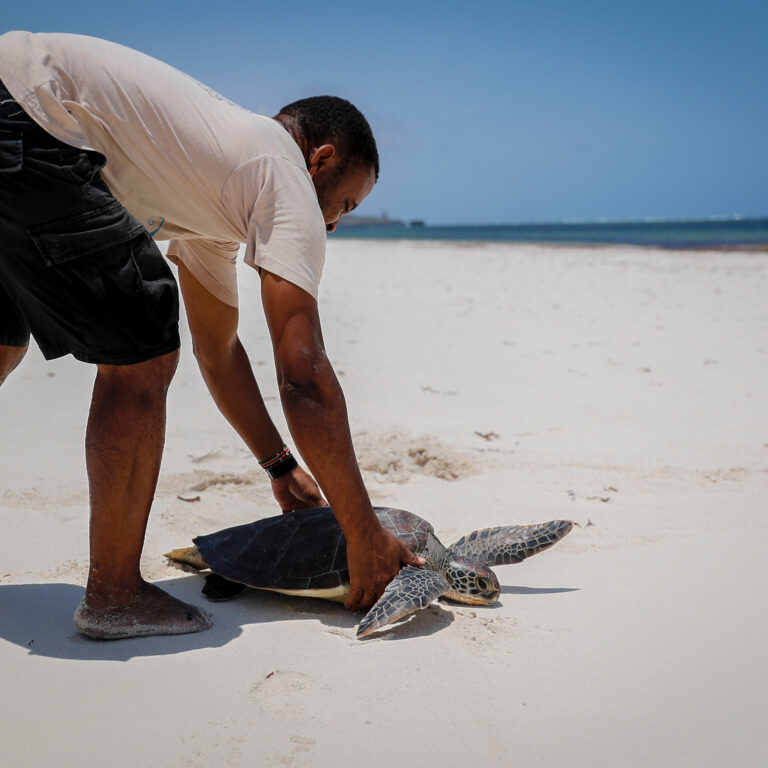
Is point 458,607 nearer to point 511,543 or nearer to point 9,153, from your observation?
point 511,543

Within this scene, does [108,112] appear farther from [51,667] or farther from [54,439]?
[54,439]

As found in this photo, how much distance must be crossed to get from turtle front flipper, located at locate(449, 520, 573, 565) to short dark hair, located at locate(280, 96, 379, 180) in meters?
1.28

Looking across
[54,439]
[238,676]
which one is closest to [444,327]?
[54,439]

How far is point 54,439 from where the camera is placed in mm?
3447

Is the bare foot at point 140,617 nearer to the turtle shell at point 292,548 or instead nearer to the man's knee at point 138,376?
the turtle shell at point 292,548

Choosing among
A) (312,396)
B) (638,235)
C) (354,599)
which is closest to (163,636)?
(354,599)

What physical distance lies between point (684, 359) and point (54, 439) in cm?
457

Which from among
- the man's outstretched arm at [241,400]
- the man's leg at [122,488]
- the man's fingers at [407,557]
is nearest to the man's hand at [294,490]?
the man's outstretched arm at [241,400]

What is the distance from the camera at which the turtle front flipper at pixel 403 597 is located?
1.87 meters

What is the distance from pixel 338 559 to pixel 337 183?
109 centimetres

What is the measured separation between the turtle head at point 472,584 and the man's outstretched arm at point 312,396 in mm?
422

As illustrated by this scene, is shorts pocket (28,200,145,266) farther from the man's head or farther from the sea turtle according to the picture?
the sea turtle

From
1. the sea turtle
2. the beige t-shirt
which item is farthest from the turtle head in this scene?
the beige t-shirt

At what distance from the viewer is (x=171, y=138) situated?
1726 millimetres
